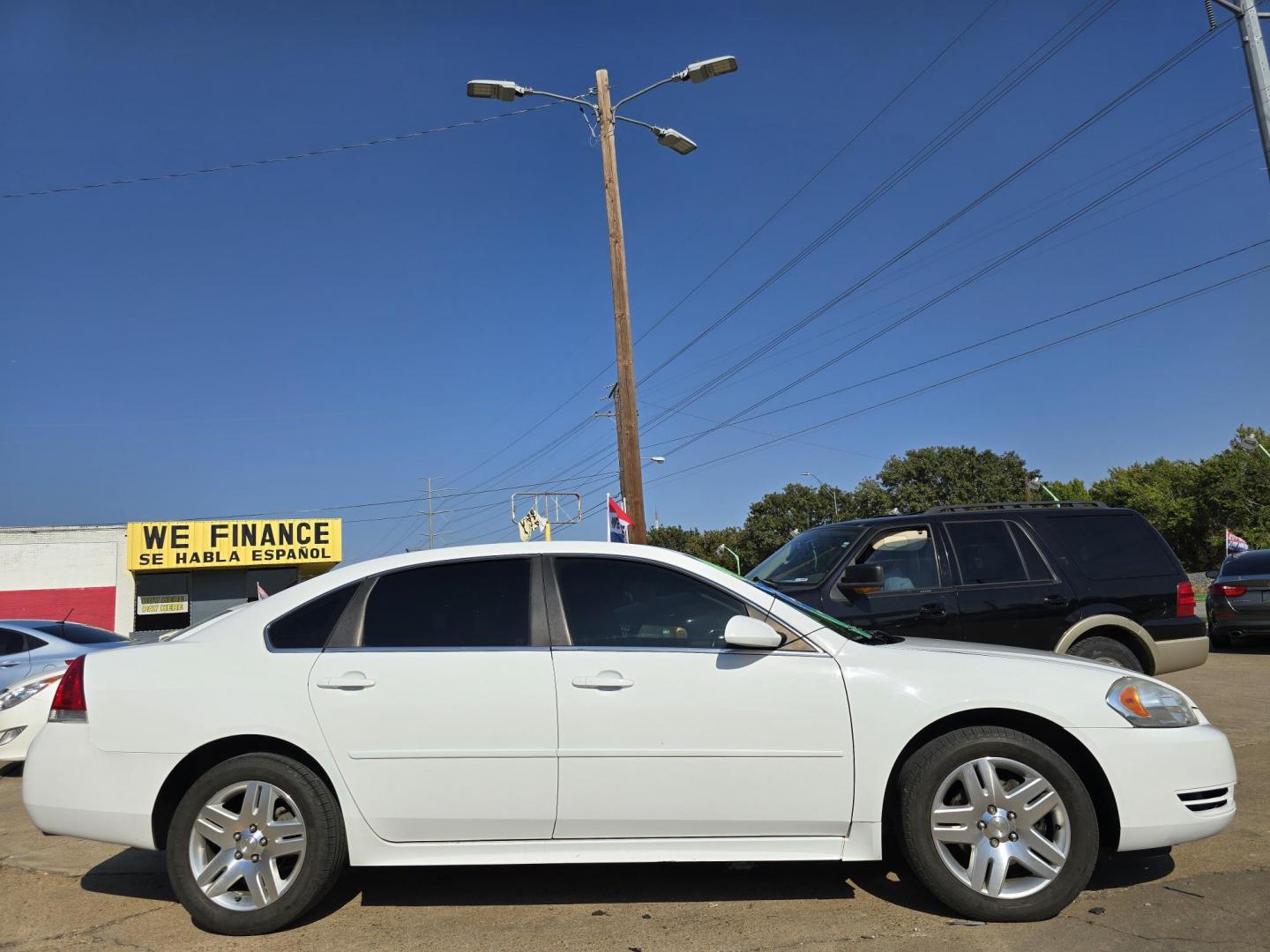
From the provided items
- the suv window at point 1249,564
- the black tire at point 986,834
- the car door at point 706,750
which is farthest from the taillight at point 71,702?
the suv window at point 1249,564

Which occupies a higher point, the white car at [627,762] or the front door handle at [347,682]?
the front door handle at [347,682]

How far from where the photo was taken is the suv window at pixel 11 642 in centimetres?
930

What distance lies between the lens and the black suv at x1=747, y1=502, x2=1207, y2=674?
6.72 metres

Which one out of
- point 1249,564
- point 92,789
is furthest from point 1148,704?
point 1249,564

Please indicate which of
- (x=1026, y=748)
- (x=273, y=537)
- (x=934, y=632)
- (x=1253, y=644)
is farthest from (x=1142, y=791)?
(x=273, y=537)

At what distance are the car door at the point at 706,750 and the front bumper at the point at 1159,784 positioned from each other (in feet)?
3.52

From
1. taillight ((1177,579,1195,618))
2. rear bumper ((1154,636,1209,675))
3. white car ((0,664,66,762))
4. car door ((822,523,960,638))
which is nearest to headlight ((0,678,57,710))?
white car ((0,664,66,762))

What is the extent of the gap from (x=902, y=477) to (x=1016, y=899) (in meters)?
68.7

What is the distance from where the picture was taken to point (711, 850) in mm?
3715

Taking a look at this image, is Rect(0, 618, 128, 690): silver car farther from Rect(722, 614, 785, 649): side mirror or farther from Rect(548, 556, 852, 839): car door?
Rect(722, 614, 785, 649): side mirror

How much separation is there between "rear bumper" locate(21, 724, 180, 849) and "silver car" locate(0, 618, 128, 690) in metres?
5.15

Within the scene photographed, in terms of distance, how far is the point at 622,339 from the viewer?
12055 mm

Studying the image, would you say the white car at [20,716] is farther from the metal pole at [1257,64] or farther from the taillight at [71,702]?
the metal pole at [1257,64]

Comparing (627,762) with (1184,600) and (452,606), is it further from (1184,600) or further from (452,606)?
(1184,600)
